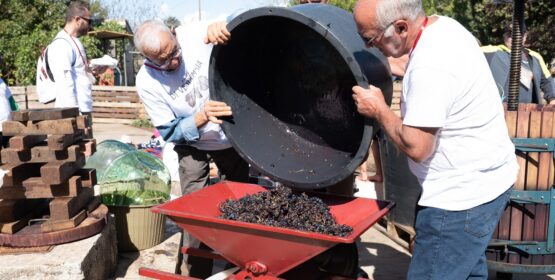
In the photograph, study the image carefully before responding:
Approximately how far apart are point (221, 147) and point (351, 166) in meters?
1.40

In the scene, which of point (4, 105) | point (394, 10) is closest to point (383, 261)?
point (394, 10)

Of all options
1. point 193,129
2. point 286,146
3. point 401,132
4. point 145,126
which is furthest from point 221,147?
point 145,126

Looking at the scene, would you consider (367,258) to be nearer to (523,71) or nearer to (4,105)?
(523,71)

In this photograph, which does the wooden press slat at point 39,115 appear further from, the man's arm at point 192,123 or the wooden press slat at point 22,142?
the man's arm at point 192,123

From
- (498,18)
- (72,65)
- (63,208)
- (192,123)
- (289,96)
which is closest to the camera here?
(289,96)

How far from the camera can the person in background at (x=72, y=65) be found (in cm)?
546

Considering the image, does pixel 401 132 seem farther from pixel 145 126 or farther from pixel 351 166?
pixel 145 126

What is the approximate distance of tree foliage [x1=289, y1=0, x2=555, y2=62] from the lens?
49.3 feet

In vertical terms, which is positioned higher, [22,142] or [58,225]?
[22,142]

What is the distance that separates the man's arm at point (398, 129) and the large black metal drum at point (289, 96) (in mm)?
290

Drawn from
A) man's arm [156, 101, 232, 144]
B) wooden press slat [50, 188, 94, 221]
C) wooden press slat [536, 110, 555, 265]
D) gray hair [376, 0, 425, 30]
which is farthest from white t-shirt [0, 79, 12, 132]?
wooden press slat [536, 110, 555, 265]

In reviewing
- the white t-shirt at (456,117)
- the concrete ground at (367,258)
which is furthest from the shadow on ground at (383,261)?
the white t-shirt at (456,117)

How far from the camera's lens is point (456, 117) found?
2133 millimetres

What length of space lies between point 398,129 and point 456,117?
0.76 feet
